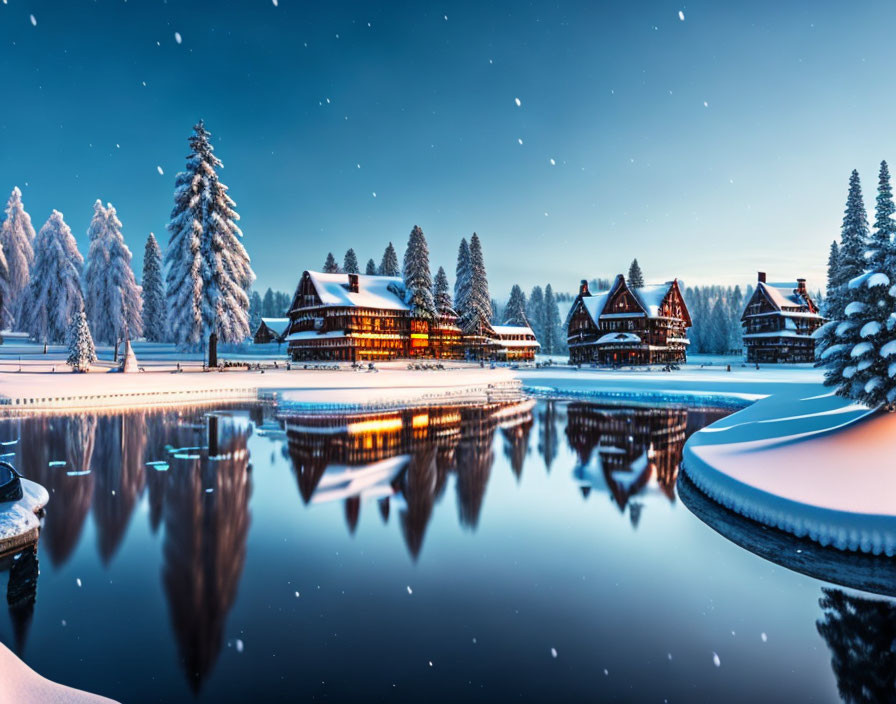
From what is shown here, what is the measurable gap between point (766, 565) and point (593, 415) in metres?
21.0

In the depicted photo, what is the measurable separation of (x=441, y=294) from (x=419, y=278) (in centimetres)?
422

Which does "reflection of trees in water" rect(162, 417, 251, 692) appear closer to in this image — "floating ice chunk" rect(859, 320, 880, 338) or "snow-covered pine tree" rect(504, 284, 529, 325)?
"floating ice chunk" rect(859, 320, 880, 338)

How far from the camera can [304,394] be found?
34.6m

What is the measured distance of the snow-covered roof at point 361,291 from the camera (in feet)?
205

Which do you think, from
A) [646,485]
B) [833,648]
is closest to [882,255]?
[646,485]

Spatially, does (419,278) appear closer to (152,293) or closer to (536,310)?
(152,293)

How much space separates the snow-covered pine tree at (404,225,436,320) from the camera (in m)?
65.9

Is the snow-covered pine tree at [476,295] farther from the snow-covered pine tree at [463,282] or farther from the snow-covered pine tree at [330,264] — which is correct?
the snow-covered pine tree at [330,264]

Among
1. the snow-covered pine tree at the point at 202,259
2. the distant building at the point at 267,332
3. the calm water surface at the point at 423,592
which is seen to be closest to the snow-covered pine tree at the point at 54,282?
the snow-covered pine tree at the point at 202,259

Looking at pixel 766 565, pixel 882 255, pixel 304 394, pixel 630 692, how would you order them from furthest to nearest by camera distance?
pixel 304 394 < pixel 882 255 < pixel 766 565 < pixel 630 692

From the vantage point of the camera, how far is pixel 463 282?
73.1m

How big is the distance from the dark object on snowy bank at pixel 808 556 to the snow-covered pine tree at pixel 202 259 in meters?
37.5

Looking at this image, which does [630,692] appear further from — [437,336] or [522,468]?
[437,336]

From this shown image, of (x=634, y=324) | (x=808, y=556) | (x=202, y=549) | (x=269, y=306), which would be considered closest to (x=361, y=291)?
(x=634, y=324)
